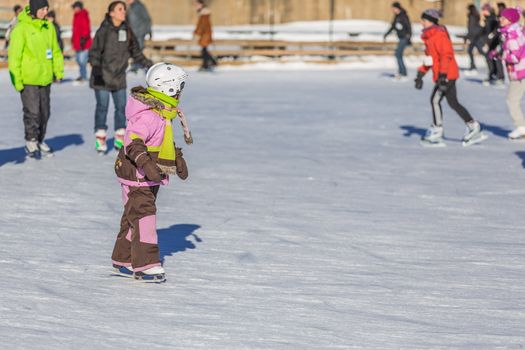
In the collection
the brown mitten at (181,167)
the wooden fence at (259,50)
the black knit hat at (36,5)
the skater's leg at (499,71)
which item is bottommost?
the wooden fence at (259,50)

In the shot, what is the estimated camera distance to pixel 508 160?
13.4 metres

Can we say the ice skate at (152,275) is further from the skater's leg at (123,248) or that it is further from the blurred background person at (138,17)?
the blurred background person at (138,17)

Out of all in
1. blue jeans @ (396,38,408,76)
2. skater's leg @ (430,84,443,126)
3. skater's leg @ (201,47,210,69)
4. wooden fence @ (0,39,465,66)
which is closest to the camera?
skater's leg @ (430,84,443,126)

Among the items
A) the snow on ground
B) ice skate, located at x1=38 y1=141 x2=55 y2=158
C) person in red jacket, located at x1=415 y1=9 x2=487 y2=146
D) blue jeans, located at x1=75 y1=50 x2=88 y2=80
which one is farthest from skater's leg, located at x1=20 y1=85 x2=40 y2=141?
blue jeans, located at x1=75 y1=50 x2=88 y2=80

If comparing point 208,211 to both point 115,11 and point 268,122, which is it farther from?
point 268,122

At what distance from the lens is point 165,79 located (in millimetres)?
6844

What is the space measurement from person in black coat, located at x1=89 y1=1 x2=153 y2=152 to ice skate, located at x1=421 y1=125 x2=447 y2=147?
3.63m

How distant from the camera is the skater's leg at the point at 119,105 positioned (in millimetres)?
12812

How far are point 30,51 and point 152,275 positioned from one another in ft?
17.5

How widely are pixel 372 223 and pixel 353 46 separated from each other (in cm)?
2206

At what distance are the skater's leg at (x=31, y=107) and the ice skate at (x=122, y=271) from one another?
4978mm

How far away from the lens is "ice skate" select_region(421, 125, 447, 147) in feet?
47.2

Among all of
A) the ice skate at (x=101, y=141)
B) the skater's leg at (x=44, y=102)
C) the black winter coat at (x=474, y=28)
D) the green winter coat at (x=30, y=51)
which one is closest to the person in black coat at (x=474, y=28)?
the black winter coat at (x=474, y=28)

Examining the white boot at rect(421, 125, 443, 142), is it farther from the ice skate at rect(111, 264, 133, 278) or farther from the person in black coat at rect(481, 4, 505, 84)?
the person in black coat at rect(481, 4, 505, 84)
